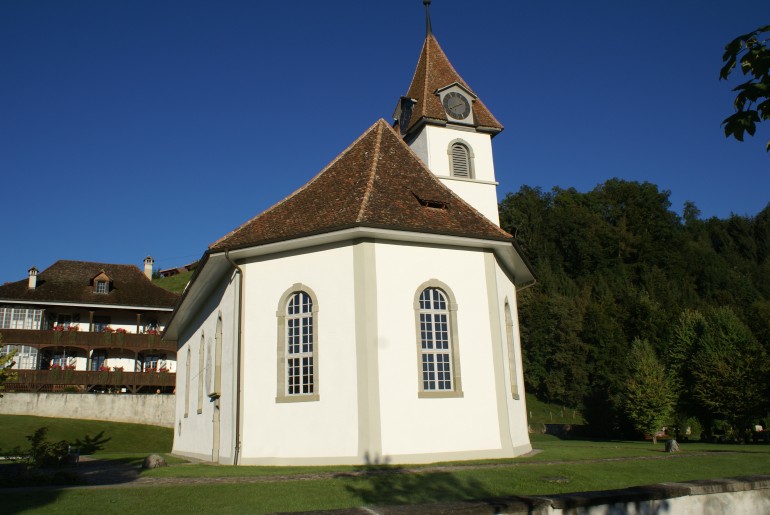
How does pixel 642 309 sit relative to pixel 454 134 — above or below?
below

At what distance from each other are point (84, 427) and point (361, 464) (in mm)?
28961

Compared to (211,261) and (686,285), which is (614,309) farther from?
(211,261)

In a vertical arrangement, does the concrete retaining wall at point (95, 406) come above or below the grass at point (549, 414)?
above

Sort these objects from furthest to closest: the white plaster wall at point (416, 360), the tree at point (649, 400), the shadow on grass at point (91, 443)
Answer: the tree at point (649, 400) → the shadow on grass at point (91, 443) → the white plaster wall at point (416, 360)

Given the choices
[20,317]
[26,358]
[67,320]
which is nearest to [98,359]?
[67,320]

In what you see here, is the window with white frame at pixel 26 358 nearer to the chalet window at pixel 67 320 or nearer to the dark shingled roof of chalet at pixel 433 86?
the chalet window at pixel 67 320

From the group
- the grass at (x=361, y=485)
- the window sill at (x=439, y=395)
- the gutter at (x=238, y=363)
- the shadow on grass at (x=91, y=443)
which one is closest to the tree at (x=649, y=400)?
the grass at (x=361, y=485)

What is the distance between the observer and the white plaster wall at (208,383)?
57.8 feet

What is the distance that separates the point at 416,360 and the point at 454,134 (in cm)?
1201

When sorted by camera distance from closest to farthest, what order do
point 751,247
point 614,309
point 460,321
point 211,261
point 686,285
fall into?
point 460,321, point 211,261, point 614,309, point 686,285, point 751,247

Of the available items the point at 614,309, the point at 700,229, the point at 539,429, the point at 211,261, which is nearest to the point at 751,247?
the point at 700,229

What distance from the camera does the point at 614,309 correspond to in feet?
213

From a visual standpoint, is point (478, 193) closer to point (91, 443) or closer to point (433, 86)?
point (433, 86)

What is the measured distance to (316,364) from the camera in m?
16.4
